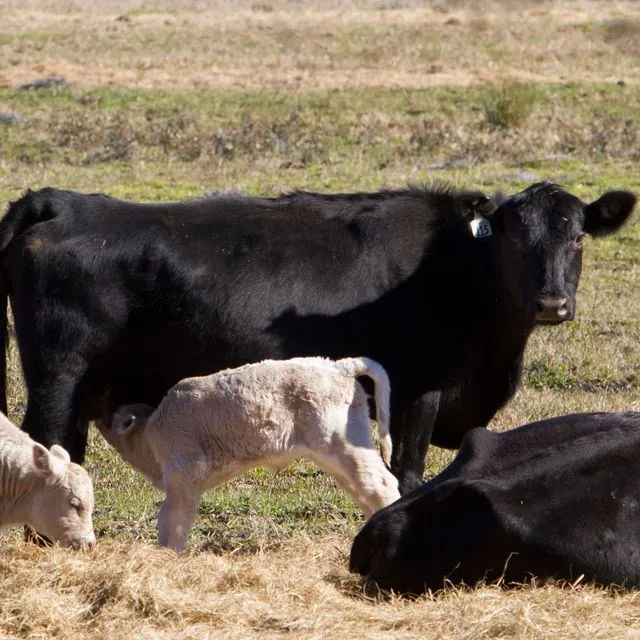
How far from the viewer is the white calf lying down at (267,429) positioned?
261 inches

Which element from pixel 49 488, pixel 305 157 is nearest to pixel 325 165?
pixel 305 157

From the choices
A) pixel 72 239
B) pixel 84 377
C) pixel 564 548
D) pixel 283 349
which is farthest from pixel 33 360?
pixel 564 548

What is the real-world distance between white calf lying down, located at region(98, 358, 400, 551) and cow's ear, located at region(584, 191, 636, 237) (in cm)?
203

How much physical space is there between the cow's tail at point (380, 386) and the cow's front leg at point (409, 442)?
1.62ft

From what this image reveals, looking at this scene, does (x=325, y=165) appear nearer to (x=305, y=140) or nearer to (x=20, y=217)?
(x=305, y=140)

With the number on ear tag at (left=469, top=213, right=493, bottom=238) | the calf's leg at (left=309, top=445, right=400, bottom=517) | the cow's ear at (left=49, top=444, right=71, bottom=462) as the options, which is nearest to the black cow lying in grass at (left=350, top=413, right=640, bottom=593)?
the calf's leg at (left=309, top=445, right=400, bottom=517)

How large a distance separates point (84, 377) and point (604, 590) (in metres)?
3.23

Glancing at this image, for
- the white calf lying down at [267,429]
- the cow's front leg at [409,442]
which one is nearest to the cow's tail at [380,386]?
the white calf lying down at [267,429]

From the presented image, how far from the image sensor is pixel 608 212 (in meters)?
7.96

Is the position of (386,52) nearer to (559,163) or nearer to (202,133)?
(202,133)

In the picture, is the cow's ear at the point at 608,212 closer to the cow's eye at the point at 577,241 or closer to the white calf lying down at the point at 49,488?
the cow's eye at the point at 577,241

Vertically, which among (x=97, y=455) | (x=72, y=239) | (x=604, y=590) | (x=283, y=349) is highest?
(x=72, y=239)

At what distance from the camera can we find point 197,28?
43.2 metres

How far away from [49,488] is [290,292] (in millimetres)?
1874
